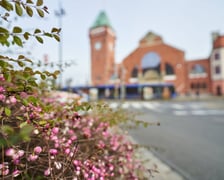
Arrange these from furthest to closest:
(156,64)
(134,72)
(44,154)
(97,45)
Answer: (97,45), (134,72), (156,64), (44,154)

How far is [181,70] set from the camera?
32.8 m

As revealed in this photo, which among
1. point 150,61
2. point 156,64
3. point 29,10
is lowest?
point 29,10

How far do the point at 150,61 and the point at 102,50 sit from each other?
38.7ft

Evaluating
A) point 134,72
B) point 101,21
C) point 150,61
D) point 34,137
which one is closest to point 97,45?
point 101,21

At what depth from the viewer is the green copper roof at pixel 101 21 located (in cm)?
3984

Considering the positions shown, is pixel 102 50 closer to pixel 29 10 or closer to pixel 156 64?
pixel 156 64

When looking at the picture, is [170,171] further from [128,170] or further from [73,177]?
[73,177]

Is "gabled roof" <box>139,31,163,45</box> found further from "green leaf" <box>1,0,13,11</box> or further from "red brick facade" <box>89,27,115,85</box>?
"green leaf" <box>1,0,13,11</box>

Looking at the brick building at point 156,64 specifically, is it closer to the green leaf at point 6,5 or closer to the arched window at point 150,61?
the arched window at point 150,61

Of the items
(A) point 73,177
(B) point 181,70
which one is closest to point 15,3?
(A) point 73,177

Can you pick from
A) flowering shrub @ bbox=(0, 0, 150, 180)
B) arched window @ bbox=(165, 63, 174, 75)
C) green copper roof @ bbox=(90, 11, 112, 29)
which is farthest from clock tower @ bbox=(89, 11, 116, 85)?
flowering shrub @ bbox=(0, 0, 150, 180)

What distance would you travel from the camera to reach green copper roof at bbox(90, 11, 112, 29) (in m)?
39.8

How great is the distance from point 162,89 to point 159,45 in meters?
15.6

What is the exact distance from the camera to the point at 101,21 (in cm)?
4034
